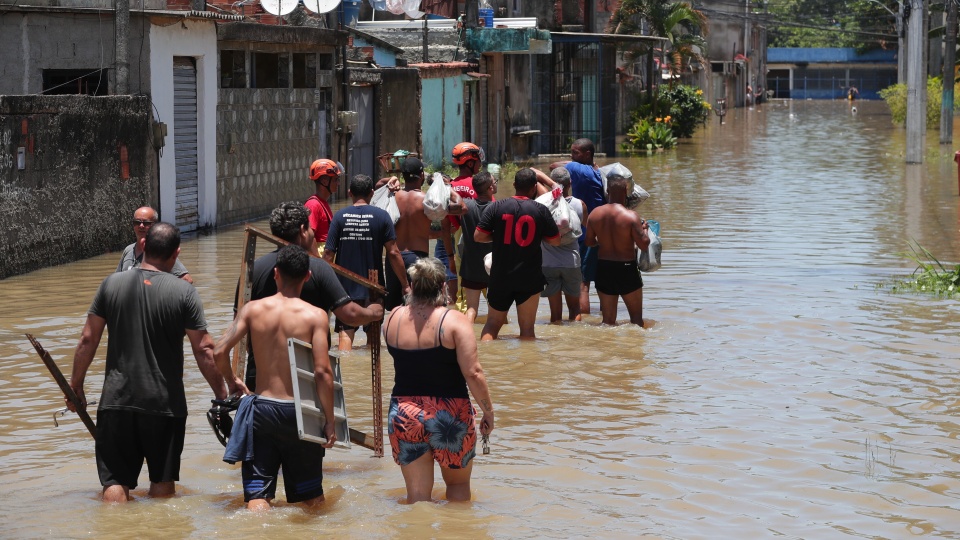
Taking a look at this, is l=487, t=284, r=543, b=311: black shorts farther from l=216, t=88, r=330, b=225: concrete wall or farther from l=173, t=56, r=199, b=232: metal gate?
l=216, t=88, r=330, b=225: concrete wall

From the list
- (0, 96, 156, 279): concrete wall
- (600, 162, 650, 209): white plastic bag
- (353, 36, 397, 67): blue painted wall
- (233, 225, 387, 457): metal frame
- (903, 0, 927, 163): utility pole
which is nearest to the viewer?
(233, 225, 387, 457): metal frame

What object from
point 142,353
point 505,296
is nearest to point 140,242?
point 142,353

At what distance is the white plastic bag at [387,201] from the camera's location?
1081 cm

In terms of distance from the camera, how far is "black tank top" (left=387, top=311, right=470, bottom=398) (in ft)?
21.4

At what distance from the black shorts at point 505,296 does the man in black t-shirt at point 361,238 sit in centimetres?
111

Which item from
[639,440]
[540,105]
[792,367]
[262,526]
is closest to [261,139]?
[792,367]

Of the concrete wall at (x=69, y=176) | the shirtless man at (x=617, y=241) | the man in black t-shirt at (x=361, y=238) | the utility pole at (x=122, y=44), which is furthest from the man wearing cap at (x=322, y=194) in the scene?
the utility pole at (x=122, y=44)

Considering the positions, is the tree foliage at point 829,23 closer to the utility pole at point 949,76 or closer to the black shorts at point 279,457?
the utility pole at point 949,76

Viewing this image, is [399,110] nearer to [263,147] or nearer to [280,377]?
[263,147]

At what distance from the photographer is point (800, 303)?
13461 mm

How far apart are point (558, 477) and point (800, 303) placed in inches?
253

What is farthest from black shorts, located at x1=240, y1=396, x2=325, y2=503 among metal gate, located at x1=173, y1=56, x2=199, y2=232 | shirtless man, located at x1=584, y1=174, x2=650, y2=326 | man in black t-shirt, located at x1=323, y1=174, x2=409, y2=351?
metal gate, located at x1=173, y1=56, x2=199, y2=232

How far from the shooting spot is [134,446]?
21.6 feet

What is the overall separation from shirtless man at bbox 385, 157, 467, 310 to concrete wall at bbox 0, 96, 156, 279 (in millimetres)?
5565
